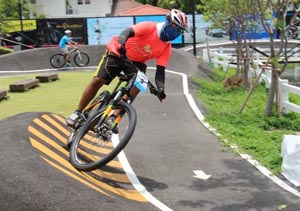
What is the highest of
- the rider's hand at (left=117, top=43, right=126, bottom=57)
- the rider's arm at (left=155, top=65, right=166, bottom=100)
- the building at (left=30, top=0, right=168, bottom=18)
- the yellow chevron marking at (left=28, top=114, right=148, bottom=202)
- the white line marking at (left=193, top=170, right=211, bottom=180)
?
the building at (left=30, top=0, right=168, bottom=18)

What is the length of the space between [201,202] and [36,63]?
19.4 metres

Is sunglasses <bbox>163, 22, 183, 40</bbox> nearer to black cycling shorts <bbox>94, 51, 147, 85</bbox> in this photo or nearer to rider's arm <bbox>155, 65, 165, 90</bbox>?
rider's arm <bbox>155, 65, 165, 90</bbox>

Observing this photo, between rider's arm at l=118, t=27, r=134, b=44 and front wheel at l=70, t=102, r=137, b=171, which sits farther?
rider's arm at l=118, t=27, r=134, b=44

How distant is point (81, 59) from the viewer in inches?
894

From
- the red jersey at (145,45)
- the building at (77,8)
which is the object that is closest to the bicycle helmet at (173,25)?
the red jersey at (145,45)

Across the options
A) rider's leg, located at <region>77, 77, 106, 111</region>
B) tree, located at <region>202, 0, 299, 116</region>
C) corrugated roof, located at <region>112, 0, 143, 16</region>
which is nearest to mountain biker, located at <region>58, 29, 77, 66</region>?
tree, located at <region>202, 0, 299, 116</region>

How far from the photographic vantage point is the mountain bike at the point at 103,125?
549 cm

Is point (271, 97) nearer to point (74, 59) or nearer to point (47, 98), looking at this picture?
point (47, 98)

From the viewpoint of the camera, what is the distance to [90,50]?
2486 cm

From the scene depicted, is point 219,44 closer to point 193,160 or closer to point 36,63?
point 36,63

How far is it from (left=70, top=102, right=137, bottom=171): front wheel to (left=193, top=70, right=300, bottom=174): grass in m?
2.43

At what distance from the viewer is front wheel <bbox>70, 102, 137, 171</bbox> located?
5246 millimetres

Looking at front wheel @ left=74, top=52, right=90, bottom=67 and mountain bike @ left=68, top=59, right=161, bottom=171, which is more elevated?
mountain bike @ left=68, top=59, right=161, bottom=171

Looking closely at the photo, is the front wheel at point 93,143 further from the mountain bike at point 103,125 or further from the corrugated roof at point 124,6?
the corrugated roof at point 124,6
